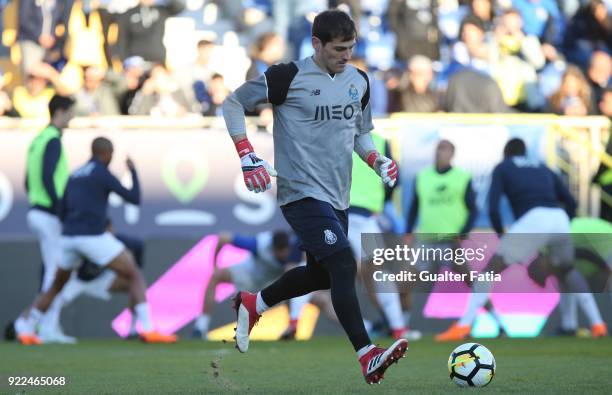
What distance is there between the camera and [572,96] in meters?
18.0

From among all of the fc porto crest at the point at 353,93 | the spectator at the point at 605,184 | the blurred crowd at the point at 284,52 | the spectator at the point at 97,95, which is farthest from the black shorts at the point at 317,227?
the spectator at the point at 97,95

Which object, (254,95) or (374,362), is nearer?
(374,362)

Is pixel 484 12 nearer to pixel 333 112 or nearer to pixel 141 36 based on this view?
pixel 141 36

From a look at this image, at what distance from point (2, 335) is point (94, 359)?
423 cm

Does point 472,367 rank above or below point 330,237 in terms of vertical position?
below

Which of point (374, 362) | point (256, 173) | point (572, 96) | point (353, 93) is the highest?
point (353, 93)

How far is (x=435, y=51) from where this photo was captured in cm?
1977

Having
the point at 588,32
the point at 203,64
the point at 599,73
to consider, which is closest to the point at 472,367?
the point at 203,64

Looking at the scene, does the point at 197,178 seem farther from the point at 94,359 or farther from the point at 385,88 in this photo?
the point at 94,359

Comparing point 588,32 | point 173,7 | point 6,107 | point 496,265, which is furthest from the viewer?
point 588,32

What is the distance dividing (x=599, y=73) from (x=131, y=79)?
6567 millimetres

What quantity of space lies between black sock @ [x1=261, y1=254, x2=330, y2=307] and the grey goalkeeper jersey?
414 mm

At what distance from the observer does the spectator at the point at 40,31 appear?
18.8 meters

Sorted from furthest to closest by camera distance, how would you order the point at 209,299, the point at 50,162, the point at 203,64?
the point at 203,64 → the point at 209,299 → the point at 50,162
